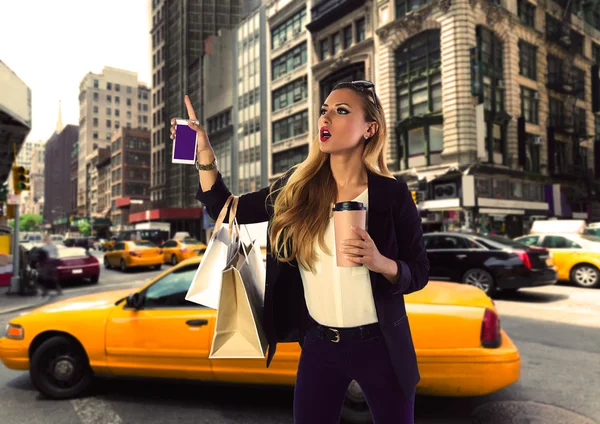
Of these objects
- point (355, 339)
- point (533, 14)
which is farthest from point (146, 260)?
point (533, 14)

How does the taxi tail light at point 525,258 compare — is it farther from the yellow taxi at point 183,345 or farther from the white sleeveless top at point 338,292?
the white sleeveless top at point 338,292

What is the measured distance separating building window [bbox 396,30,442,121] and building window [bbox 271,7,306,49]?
12862 mm

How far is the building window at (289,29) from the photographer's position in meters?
38.4

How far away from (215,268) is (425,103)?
27.9 m

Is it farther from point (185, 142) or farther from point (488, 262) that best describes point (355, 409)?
point (488, 262)

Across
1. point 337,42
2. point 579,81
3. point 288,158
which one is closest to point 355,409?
point 337,42

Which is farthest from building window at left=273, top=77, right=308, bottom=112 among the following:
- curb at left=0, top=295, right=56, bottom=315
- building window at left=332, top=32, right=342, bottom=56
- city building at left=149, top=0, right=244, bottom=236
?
curb at left=0, top=295, right=56, bottom=315

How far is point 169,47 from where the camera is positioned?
62.9 m

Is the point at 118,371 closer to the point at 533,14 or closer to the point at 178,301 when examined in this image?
the point at 178,301

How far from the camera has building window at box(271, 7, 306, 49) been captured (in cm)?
3844

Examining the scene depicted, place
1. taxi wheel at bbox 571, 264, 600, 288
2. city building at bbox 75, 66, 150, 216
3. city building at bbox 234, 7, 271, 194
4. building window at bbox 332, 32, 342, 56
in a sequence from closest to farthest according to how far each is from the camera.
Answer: taxi wheel at bbox 571, 264, 600, 288 → building window at bbox 332, 32, 342, 56 → city building at bbox 234, 7, 271, 194 → city building at bbox 75, 66, 150, 216

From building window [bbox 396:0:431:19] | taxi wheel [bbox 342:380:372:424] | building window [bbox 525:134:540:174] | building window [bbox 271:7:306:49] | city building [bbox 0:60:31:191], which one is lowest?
taxi wheel [bbox 342:380:372:424]

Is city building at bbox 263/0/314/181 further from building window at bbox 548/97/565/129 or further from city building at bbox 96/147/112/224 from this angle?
city building at bbox 96/147/112/224

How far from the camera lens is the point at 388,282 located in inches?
65.8
